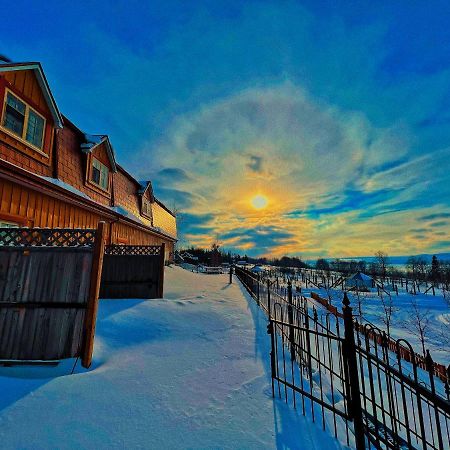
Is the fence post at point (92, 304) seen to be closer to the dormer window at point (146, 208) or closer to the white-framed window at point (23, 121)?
the white-framed window at point (23, 121)

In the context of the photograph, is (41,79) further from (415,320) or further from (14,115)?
(415,320)

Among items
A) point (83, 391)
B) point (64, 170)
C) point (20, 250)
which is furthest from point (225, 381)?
point (64, 170)

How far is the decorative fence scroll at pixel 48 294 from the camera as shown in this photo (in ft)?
13.8

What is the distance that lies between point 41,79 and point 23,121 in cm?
161

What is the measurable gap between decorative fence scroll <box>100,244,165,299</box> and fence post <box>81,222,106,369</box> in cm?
482

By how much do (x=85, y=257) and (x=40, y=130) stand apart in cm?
610

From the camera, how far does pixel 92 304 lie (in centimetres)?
439

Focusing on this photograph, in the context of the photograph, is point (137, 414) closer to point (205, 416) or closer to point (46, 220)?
point (205, 416)

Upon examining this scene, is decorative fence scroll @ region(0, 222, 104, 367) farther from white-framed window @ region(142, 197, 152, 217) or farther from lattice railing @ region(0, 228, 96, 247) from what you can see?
white-framed window @ region(142, 197, 152, 217)

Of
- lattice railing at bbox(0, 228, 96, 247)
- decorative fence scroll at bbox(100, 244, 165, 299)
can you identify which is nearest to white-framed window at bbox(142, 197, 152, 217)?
decorative fence scroll at bbox(100, 244, 165, 299)

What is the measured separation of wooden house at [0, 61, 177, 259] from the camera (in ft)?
21.5

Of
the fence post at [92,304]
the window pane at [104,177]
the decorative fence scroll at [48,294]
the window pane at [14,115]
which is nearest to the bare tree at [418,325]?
the fence post at [92,304]

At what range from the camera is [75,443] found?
99.8 inches

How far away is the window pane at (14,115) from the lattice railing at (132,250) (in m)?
4.62
